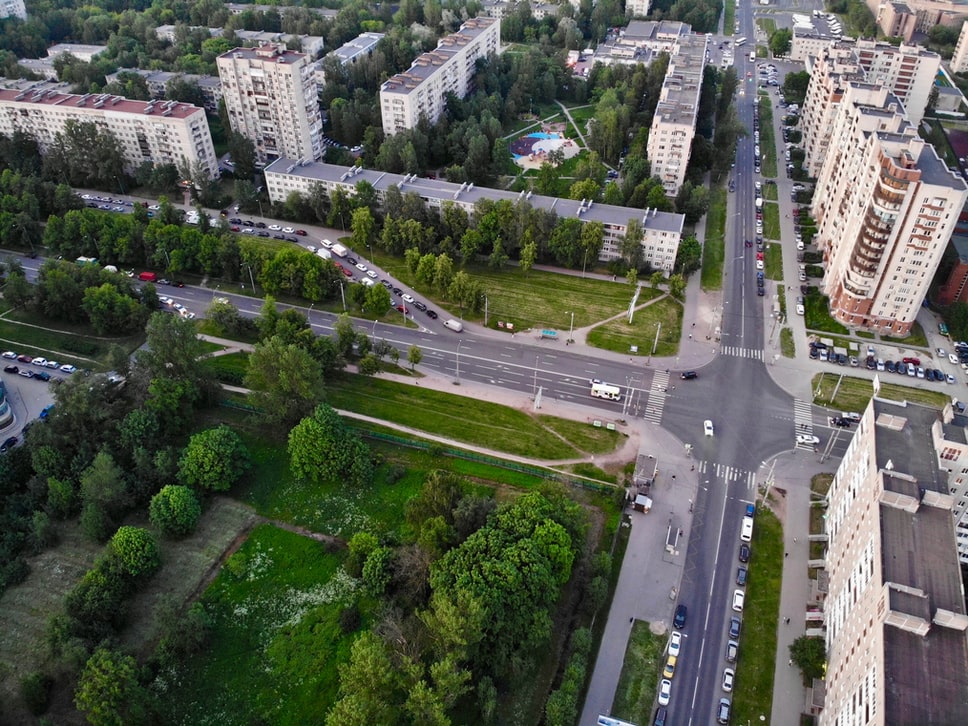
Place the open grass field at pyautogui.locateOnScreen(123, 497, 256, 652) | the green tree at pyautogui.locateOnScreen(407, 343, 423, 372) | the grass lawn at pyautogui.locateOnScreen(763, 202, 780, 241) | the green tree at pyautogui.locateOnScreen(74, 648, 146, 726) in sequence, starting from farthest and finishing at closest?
the grass lawn at pyautogui.locateOnScreen(763, 202, 780, 241) → the green tree at pyautogui.locateOnScreen(407, 343, 423, 372) → the open grass field at pyautogui.locateOnScreen(123, 497, 256, 652) → the green tree at pyautogui.locateOnScreen(74, 648, 146, 726)

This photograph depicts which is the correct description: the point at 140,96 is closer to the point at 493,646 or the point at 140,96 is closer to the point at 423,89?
the point at 423,89

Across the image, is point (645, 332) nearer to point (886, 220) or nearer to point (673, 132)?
point (886, 220)

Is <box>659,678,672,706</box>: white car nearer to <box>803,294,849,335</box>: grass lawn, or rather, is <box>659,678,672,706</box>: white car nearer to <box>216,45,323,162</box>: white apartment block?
<box>803,294,849,335</box>: grass lawn

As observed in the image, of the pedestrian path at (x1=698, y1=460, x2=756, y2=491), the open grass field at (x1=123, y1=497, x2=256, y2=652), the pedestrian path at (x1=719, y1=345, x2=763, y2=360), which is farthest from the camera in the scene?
the pedestrian path at (x1=719, y1=345, x2=763, y2=360)

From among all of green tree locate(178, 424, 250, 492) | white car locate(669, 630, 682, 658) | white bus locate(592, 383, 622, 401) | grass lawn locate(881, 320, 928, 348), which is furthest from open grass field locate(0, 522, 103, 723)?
grass lawn locate(881, 320, 928, 348)

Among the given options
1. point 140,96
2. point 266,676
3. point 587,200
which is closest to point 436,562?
point 266,676

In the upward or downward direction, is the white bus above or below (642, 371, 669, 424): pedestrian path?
above

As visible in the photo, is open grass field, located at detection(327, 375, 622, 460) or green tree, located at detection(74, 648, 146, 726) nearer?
green tree, located at detection(74, 648, 146, 726)

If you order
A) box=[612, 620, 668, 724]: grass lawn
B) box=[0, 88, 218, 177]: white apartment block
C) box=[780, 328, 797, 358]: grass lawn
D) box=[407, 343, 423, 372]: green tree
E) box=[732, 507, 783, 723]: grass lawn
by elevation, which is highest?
→ box=[0, 88, 218, 177]: white apartment block
